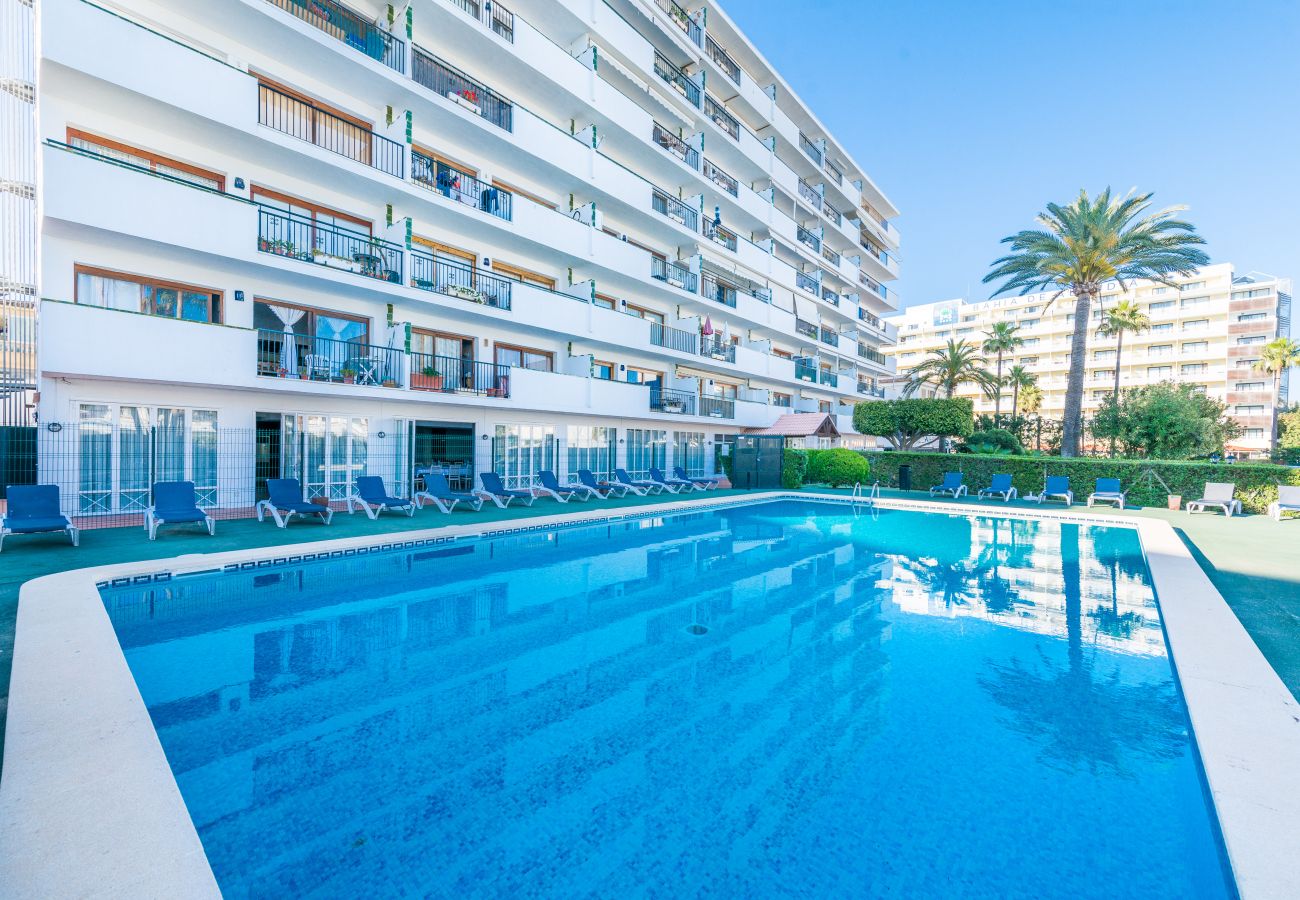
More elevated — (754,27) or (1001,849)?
(754,27)

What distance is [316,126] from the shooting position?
44.4 feet

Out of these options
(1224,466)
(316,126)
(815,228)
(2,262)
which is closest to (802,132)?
(815,228)

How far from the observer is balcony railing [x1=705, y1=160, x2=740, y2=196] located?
25.5m

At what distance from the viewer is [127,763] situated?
3268mm

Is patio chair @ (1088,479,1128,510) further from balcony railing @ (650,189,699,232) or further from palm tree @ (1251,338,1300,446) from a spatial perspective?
palm tree @ (1251,338,1300,446)

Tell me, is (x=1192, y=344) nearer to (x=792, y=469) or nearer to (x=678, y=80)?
(x=792, y=469)

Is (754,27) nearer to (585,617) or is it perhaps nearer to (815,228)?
(815,228)

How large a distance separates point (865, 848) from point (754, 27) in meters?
36.5

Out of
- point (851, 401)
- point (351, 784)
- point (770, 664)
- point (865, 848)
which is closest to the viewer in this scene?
point (865, 848)

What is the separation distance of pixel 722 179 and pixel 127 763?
27902 millimetres

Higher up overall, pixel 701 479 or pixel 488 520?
pixel 701 479

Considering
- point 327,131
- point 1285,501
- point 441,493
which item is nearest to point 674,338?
point 441,493

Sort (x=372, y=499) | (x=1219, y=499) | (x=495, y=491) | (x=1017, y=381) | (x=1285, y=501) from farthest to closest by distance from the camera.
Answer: (x=1017, y=381)
(x=1219, y=499)
(x=1285, y=501)
(x=495, y=491)
(x=372, y=499)

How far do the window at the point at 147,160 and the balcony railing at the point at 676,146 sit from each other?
15.1m
